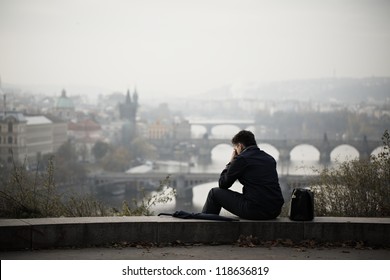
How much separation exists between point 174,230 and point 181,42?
305 feet

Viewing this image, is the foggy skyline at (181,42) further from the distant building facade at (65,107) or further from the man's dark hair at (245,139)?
the man's dark hair at (245,139)

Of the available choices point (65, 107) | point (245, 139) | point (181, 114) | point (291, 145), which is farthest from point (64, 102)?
point (245, 139)

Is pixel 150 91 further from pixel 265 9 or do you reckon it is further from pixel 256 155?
pixel 256 155

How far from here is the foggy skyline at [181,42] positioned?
81312mm

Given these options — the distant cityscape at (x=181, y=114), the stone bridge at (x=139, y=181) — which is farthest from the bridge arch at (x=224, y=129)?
the stone bridge at (x=139, y=181)

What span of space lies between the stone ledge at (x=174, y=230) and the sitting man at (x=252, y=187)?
2.5 inches

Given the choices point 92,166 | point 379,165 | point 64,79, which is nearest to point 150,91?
point 64,79

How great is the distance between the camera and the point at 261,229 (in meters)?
4.02

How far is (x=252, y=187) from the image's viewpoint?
13.2 ft

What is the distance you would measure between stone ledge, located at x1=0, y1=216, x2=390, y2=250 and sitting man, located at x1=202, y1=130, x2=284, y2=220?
0.06 m

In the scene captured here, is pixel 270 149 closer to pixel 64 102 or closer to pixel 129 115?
pixel 129 115

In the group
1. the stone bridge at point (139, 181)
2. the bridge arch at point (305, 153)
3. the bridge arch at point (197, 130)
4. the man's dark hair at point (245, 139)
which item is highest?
the man's dark hair at point (245, 139)

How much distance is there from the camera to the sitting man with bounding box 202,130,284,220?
13.1ft

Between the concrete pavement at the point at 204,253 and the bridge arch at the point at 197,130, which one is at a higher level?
the concrete pavement at the point at 204,253
